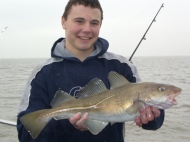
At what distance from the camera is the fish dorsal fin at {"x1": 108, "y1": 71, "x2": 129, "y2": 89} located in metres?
3.10

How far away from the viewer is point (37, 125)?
2969 mm

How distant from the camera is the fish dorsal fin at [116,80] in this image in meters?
3.10

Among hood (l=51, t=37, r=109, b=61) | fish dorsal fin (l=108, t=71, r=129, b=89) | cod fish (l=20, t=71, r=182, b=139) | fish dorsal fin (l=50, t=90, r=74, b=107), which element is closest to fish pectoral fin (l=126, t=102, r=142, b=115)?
cod fish (l=20, t=71, r=182, b=139)

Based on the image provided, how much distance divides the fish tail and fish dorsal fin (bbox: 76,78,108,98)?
1.59ft

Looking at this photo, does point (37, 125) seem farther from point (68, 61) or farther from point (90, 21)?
point (90, 21)

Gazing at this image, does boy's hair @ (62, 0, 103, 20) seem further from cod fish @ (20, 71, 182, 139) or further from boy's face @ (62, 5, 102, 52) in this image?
cod fish @ (20, 71, 182, 139)

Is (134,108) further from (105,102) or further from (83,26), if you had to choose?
(83,26)

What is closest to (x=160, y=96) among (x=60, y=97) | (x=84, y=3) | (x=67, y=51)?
(x=60, y=97)

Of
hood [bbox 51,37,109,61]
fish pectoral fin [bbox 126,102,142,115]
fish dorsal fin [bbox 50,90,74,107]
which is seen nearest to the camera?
fish pectoral fin [bbox 126,102,142,115]

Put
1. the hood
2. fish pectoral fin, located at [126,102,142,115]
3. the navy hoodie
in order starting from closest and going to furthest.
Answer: fish pectoral fin, located at [126,102,142,115], the navy hoodie, the hood

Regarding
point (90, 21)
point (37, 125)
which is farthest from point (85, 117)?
point (90, 21)

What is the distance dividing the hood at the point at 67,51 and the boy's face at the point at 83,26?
121 millimetres

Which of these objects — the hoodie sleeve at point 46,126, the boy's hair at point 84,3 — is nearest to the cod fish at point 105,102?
the hoodie sleeve at point 46,126

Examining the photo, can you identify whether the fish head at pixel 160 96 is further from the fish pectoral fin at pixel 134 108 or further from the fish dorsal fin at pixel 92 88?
the fish dorsal fin at pixel 92 88
